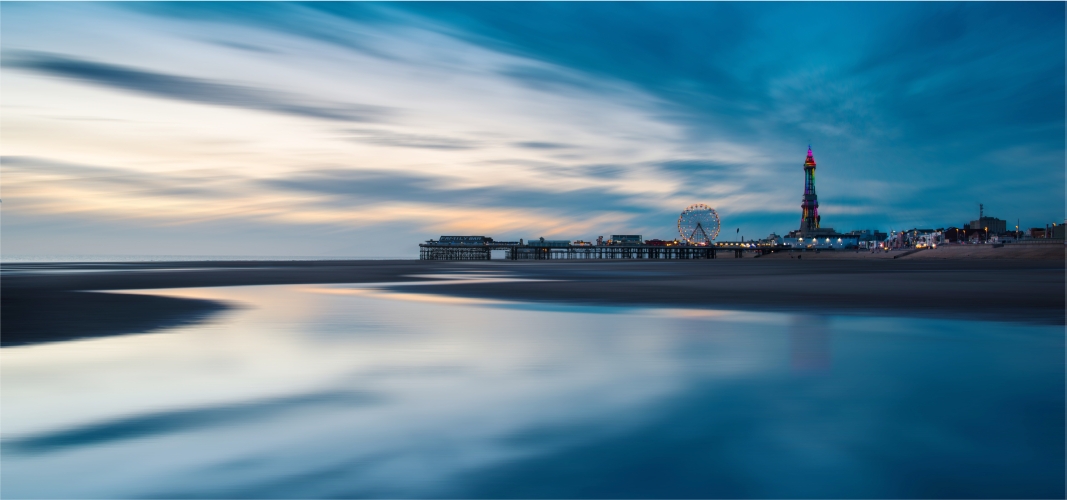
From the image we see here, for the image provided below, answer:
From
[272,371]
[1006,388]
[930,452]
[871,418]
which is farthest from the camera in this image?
[272,371]

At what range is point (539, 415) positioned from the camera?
8016 mm

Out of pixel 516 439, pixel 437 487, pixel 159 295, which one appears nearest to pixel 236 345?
pixel 516 439

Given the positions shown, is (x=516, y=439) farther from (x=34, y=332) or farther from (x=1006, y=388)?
(x=34, y=332)

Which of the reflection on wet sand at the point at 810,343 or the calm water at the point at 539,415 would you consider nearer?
the calm water at the point at 539,415

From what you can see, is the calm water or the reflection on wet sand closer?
the calm water

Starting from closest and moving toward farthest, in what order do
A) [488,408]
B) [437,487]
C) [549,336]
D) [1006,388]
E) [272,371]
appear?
[437,487] → [488,408] → [1006,388] → [272,371] → [549,336]

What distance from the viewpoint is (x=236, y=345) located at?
13.9 metres

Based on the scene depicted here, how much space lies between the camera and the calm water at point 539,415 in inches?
225

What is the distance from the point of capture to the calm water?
5.71 m

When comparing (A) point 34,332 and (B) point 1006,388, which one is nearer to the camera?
(B) point 1006,388

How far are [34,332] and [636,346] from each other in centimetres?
1294

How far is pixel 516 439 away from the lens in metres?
6.98

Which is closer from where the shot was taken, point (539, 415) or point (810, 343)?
point (539, 415)

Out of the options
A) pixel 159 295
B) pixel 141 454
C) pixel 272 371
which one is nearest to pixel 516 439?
pixel 141 454
